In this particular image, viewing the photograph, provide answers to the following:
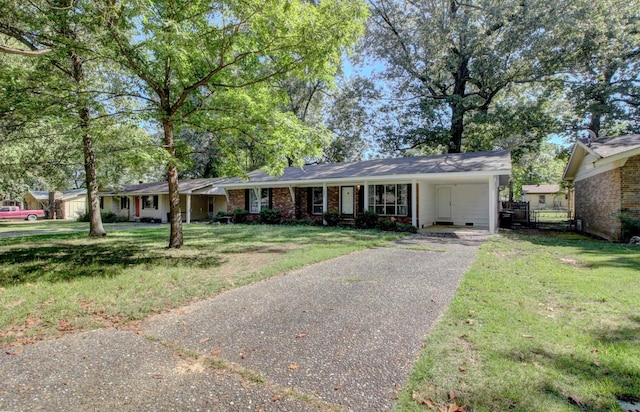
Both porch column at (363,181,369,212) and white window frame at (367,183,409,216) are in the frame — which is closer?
white window frame at (367,183,409,216)

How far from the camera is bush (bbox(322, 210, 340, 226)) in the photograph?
16.4 m

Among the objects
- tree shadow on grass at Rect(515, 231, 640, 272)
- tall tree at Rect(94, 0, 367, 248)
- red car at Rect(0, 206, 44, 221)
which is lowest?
tree shadow on grass at Rect(515, 231, 640, 272)

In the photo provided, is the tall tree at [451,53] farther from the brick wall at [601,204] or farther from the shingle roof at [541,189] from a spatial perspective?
the shingle roof at [541,189]

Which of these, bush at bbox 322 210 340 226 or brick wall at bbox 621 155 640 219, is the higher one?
brick wall at bbox 621 155 640 219

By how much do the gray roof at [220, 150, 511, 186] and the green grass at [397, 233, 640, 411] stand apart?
747cm

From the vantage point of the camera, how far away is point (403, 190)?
597 inches

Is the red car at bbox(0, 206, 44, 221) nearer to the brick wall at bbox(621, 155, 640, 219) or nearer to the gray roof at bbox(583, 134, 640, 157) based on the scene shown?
the gray roof at bbox(583, 134, 640, 157)

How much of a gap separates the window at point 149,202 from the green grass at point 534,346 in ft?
78.5

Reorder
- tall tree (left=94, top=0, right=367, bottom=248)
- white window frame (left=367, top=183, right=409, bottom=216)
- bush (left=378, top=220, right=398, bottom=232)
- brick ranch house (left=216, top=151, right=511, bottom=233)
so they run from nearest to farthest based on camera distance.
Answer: tall tree (left=94, top=0, right=367, bottom=248) → brick ranch house (left=216, top=151, right=511, bottom=233) → bush (left=378, top=220, right=398, bottom=232) → white window frame (left=367, top=183, right=409, bottom=216)

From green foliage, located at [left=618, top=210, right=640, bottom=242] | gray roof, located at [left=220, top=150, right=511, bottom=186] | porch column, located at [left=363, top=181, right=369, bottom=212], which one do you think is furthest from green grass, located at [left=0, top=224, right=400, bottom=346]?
green foliage, located at [left=618, top=210, right=640, bottom=242]

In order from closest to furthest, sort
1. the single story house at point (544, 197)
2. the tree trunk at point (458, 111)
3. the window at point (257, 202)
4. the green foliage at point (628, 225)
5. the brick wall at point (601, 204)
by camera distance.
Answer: the green foliage at point (628, 225)
the brick wall at point (601, 204)
the window at point (257, 202)
the tree trunk at point (458, 111)
the single story house at point (544, 197)

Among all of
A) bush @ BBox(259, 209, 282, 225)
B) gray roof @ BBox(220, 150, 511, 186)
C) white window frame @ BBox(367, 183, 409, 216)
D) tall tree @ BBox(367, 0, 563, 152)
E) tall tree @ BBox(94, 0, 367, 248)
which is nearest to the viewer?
tall tree @ BBox(94, 0, 367, 248)

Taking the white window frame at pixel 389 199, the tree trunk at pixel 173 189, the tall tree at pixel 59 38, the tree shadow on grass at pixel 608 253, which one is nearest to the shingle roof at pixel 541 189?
the white window frame at pixel 389 199

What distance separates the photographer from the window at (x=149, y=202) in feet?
80.4
